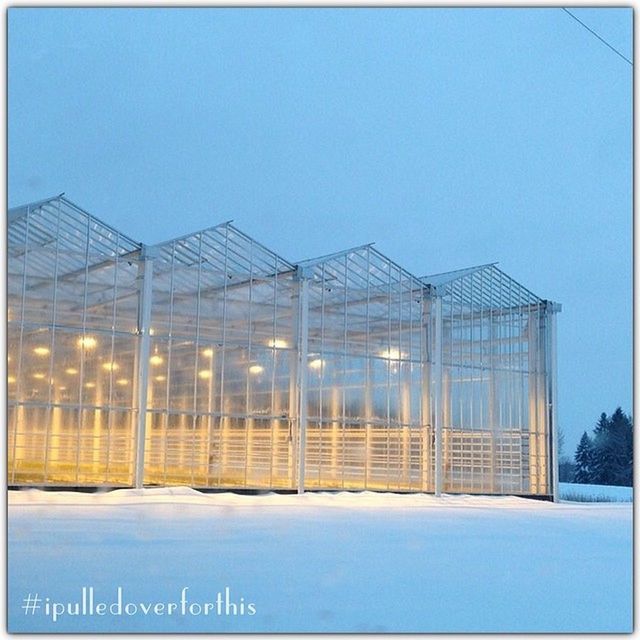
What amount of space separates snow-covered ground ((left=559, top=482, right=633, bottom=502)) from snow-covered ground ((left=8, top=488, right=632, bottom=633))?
19340 millimetres

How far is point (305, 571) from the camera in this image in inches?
444

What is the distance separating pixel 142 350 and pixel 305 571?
11.9 meters

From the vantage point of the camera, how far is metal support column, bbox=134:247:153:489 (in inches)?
861

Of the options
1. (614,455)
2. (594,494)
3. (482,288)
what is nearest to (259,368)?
(482,288)

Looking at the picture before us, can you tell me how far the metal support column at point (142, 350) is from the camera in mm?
21859

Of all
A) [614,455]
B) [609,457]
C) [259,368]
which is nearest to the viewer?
[259,368]

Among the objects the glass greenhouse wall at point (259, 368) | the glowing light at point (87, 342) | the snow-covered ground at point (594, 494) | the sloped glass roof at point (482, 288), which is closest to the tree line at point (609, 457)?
the snow-covered ground at point (594, 494)

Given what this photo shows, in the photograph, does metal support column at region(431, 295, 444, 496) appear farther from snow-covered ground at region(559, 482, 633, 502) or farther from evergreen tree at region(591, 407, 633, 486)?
evergreen tree at region(591, 407, 633, 486)

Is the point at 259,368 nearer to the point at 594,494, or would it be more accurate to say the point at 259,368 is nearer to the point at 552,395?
the point at 552,395

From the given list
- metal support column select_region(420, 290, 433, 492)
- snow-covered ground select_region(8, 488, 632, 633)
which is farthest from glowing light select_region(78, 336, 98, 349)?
metal support column select_region(420, 290, 433, 492)

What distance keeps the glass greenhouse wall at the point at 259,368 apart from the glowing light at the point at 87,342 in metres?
0.05

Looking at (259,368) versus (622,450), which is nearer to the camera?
(259,368)

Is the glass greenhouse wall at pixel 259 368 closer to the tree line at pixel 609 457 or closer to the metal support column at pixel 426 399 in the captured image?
the metal support column at pixel 426 399

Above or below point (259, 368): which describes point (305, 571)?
below
